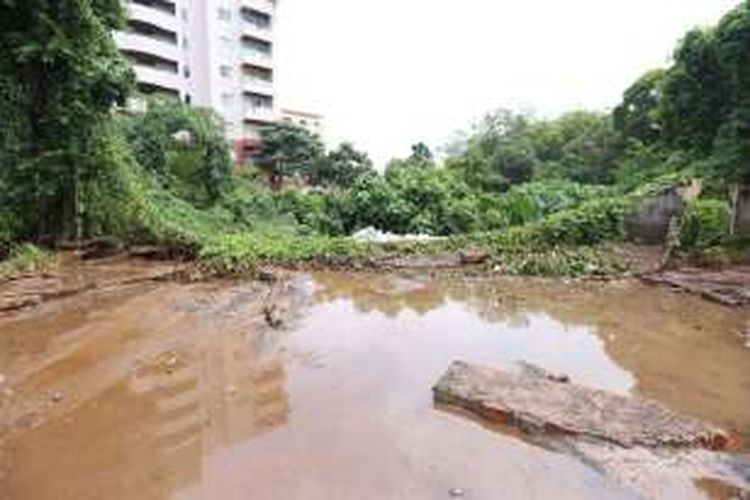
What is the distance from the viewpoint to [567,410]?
595 centimetres

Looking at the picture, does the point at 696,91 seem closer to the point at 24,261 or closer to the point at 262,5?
the point at 24,261

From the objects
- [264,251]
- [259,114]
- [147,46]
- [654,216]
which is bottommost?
[264,251]

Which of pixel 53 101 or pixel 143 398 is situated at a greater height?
pixel 53 101

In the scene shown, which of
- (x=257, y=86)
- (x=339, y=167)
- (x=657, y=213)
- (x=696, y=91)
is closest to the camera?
(x=657, y=213)

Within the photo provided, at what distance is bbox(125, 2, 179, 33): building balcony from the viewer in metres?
33.5

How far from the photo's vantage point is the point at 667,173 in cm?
1928

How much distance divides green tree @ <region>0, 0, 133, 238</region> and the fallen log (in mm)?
9757

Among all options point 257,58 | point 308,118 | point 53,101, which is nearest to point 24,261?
point 53,101

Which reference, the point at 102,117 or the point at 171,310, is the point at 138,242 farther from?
the point at 171,310

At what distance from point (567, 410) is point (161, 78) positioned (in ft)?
110

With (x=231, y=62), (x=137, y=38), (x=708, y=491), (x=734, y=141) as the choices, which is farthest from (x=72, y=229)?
(x=231, y=62)

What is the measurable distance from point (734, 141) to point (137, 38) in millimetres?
27985

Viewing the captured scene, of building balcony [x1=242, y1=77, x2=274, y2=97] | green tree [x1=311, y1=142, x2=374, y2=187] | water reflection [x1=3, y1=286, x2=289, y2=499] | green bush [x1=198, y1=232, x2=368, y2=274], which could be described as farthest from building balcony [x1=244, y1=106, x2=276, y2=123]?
water reflection [x1=3, y1=286, x2=289, y2=499]

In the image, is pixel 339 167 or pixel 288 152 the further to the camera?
pixel 339 167
